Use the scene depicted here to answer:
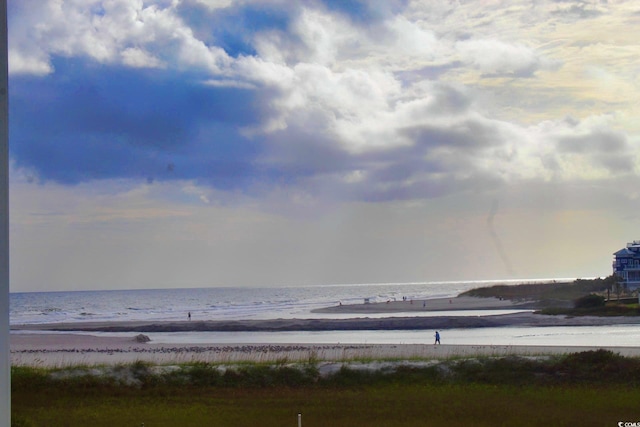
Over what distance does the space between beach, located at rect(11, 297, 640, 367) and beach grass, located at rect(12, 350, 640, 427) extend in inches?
156

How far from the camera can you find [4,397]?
5.76 metres

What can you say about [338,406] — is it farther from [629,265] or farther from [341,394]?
[629,265]

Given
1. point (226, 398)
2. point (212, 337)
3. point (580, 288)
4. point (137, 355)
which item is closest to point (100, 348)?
point (137, 355)

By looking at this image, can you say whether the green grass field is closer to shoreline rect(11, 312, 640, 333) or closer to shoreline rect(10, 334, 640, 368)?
shoreline rect(10, 334, 640, 368)

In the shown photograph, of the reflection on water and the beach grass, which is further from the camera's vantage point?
the reflection on water

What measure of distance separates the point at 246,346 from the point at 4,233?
1182 inches

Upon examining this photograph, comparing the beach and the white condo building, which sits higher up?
the white condo building

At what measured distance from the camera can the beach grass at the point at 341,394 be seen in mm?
14844

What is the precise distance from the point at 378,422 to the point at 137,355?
20.0 m

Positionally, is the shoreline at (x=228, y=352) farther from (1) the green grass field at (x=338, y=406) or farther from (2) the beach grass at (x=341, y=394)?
(1) the green grass field at (x=338, y=406)

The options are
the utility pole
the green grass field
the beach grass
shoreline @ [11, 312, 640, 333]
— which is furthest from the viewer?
shoreline @ [11, 312, 640, 333]

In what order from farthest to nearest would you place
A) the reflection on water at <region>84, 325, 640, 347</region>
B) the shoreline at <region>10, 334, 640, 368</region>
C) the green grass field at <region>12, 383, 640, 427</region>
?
the reflection on water at <region>84, 325, 640, 347</region>, the shoreline at <region>10, 334, 640, 368</region>, the green grass field at <region>12, 383, 640, 427</region>

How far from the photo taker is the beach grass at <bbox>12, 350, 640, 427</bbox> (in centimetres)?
1484

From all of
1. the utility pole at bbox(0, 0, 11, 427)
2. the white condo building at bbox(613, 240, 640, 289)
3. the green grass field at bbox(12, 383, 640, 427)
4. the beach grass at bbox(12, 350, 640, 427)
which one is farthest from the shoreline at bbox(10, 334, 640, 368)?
the white condo building at bbox(613, 240, 640, 289)
